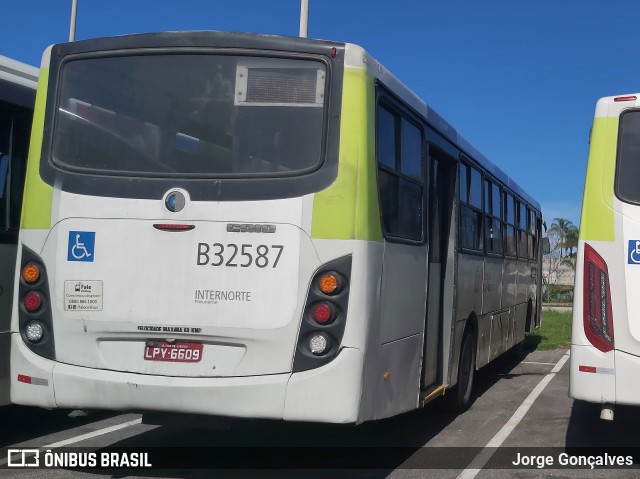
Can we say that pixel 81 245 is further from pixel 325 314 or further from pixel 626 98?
pixel 626 98

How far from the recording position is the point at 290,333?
5203 millimetres

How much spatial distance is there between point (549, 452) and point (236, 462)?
9.50 feet

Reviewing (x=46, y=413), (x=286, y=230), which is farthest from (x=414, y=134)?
(x=46, y=413)

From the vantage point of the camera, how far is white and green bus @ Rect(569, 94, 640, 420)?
20.0 feet

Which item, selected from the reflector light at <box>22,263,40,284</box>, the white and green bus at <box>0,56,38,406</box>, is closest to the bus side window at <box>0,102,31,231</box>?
the white and green bus at <box>0,56,38,406</box>

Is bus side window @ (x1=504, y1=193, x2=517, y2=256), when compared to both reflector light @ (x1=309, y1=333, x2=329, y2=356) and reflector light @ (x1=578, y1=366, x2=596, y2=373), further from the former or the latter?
reflector light @ (x1=309, y1=333, x2=329, y2=356)

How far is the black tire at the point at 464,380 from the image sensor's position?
8758mm

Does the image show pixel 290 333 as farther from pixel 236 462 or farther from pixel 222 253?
pixel 236 462

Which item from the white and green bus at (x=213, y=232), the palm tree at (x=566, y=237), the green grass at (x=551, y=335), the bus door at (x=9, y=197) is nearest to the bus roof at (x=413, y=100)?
the white and green bus at (x=213, y=232)

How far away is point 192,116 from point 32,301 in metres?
1.77

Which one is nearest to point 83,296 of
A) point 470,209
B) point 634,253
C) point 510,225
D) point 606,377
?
point 606,377

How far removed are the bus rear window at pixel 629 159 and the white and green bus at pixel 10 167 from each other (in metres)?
5.04

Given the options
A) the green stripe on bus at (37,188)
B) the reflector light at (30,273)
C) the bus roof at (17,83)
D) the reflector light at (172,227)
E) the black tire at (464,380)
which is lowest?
the black tire at (464,380)

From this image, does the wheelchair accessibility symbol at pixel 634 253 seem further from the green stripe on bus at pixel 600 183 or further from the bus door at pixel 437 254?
the bus door at pixel 437 254
